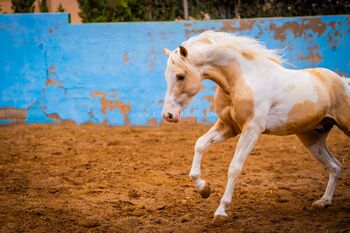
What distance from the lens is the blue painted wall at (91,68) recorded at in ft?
30.9

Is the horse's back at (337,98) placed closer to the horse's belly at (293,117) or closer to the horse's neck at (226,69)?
the horse's belly at (293,117)

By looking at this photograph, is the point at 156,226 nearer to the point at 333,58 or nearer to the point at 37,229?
the point at 37,229

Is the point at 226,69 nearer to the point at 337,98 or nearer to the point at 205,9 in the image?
the point at 337,98

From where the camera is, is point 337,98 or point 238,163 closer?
point 238,163

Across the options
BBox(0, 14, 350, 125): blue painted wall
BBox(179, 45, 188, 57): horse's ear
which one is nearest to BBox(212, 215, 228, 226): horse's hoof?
BBox(179, 45, 188, 57): horse's ear

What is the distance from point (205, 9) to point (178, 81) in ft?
31.4

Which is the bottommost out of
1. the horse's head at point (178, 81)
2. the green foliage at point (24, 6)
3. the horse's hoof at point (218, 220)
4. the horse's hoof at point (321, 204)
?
the horse's hoof at point (321, 204)

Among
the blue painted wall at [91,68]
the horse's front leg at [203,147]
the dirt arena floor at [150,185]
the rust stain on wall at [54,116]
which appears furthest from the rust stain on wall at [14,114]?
the horse's front leg at [203,147]

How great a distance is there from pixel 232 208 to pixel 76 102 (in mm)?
5799

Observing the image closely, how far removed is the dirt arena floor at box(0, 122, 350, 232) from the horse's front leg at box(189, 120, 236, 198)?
0.89ft

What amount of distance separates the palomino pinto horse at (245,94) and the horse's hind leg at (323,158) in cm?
2

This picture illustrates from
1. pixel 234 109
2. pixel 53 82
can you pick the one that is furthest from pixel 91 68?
pixel 234 109

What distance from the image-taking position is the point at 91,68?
9531 mm

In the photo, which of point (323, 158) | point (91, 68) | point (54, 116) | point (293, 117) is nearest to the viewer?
point (293, 117)
